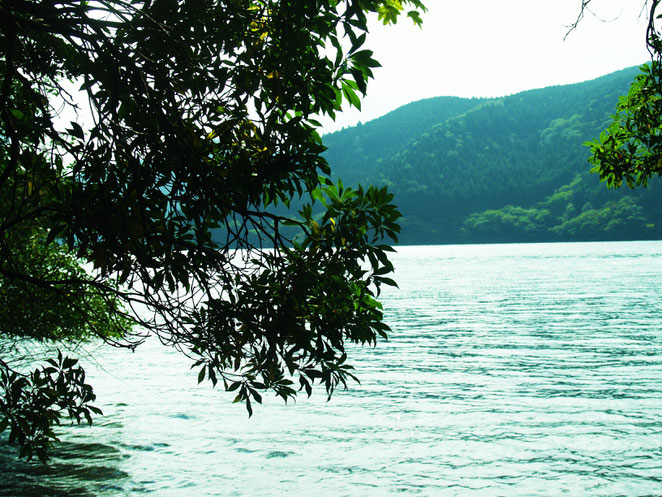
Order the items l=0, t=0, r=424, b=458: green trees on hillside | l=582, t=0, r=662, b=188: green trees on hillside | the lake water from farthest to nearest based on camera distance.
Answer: the lake water, l=582, t=0, r=662, b=188: green trees on hillside, l=0, t=0, r=424, b=458: green trees on hillside

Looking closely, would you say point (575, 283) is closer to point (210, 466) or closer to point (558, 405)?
point (558, 405)

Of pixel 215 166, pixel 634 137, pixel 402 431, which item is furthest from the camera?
pixel 402 431

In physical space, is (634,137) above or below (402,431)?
above

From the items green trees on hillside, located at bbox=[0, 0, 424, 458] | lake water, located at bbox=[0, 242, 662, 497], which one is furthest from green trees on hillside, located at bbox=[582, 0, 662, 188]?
lake water, located at bbox=[0, 242, 662, 497]

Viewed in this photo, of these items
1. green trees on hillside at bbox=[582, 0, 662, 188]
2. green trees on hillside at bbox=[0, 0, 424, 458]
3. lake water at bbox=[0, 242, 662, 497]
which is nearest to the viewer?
green trees on hillside at bbox=[0, 0, 424, 458]

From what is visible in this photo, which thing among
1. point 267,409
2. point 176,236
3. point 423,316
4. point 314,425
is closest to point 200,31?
point 176,236

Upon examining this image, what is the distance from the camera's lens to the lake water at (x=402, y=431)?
1276 centimetres

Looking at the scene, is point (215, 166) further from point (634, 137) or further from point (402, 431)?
point (402, 431)

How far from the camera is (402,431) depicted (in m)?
16.6

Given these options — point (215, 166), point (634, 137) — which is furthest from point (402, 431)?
point (215, 166)

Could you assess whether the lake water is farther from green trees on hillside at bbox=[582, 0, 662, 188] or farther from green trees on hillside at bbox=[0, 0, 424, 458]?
green trees on hillside at bbox=[0, 0, 424, 458]

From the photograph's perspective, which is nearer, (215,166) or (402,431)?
(215,166)

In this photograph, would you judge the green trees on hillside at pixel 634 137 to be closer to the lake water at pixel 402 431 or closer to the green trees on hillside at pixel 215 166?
the green trees on hillside at pixel 215 166

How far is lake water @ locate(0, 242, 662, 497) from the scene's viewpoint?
12.8 meters
